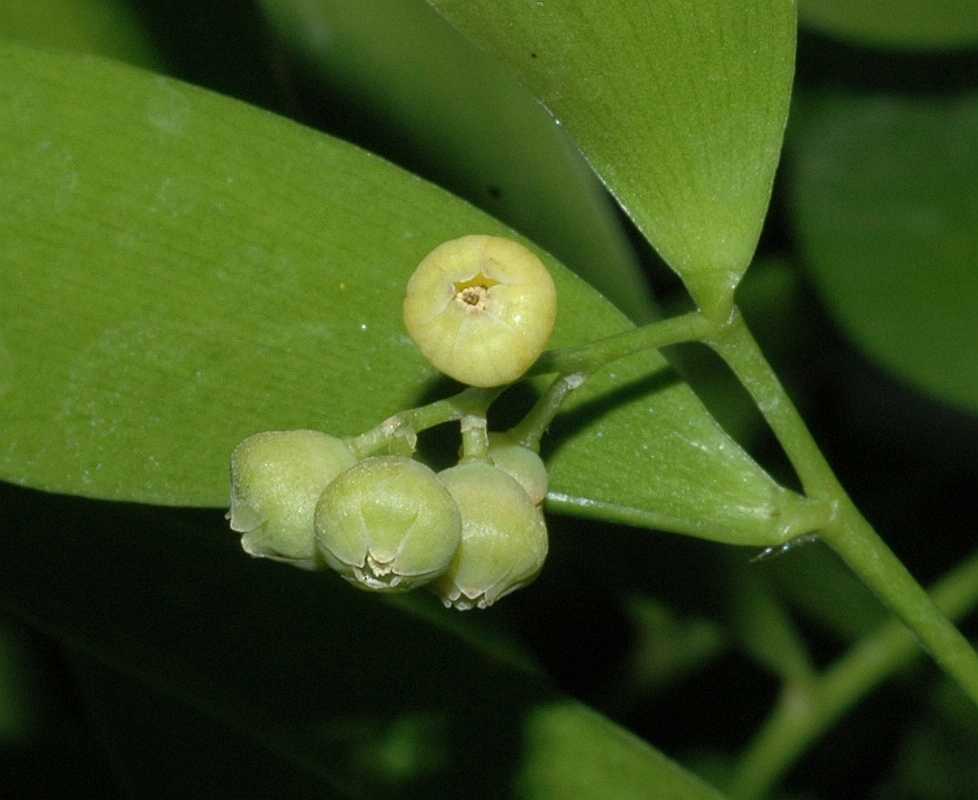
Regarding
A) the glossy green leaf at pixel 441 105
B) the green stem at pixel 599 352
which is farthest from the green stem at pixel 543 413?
the glossy green leaf at pixel 441 105

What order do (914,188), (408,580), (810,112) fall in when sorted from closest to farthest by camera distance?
(408,580), (914,188), (810,112)

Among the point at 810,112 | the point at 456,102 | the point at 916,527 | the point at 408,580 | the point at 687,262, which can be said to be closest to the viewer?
the point at 408,580

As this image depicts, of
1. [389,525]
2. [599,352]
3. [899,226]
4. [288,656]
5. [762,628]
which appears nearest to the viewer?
[389,525]

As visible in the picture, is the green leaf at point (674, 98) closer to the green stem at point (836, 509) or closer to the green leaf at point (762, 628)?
the green stem at point (836, 509)

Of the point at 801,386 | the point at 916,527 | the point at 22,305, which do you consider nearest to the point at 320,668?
the point at 22,305

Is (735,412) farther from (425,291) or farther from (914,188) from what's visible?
(425,291)

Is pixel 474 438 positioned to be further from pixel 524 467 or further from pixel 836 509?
pixel 836 509

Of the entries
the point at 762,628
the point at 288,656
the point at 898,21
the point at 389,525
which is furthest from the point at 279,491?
the point at 898,21
